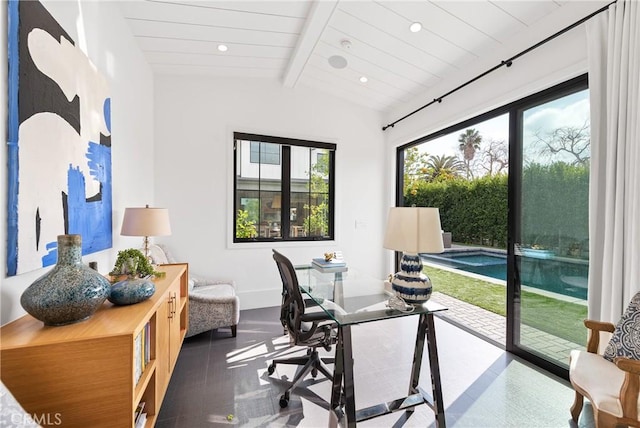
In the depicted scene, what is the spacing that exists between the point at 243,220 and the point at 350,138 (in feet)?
6.78

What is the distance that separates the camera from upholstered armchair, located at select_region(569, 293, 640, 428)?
1312 mm

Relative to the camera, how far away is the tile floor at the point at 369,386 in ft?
5.89

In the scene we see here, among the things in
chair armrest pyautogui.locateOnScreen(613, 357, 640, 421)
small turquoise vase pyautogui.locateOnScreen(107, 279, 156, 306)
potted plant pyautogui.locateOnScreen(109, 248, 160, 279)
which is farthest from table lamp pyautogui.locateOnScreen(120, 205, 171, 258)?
chair armrest pyautogui.locateOnScreen(613, 357, 640, 421)

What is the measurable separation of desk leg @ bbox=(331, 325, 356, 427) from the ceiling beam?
252 cm

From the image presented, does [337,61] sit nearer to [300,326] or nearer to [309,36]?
[309,36]

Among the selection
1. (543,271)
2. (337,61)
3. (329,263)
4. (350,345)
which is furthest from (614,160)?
(337,61)

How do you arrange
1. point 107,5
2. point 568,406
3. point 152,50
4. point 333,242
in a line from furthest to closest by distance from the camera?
point 333,242 < point 152,50 < point 107,5 < point 568,406

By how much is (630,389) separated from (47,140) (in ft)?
9.93

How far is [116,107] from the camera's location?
7.49 feet

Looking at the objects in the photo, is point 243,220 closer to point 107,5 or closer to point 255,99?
point 255,99

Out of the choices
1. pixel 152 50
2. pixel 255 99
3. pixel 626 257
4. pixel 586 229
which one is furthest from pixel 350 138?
pixel 626 257

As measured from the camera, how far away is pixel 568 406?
1.91m

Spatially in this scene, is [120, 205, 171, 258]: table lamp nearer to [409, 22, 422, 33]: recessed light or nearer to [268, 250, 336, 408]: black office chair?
[268, 250, 336, 408]: black office chair

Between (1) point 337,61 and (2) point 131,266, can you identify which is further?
(1) point 337,61
